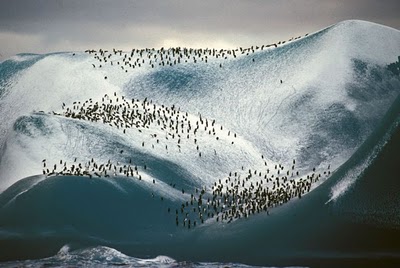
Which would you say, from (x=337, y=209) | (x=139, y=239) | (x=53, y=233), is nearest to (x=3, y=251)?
(x=53, y=233)

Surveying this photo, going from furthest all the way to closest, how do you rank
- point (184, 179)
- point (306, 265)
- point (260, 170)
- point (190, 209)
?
point (260, 170)
point (184, 179)
point (190, 209)
point (306, 265)

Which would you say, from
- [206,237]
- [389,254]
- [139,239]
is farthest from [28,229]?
[389,254]

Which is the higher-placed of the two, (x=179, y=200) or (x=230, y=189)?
(x=230, y=189)

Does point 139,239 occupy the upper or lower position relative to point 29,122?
lower

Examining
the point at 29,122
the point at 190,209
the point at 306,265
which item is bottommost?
the point at 306,265

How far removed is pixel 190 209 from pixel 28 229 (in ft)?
83.5

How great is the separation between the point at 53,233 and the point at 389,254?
45.4 m

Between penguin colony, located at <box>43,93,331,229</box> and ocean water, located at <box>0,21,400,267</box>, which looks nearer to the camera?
ocean water, located at <box>0,21,400,267</box>

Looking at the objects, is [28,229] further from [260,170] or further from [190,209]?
[260,170]

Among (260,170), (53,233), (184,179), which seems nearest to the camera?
(53,233)

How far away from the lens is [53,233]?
147125 mm

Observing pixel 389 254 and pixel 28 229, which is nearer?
pixel 389 254

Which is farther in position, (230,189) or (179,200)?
(230,189)

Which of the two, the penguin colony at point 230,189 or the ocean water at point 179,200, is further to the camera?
the penguin colony at point 230,189
